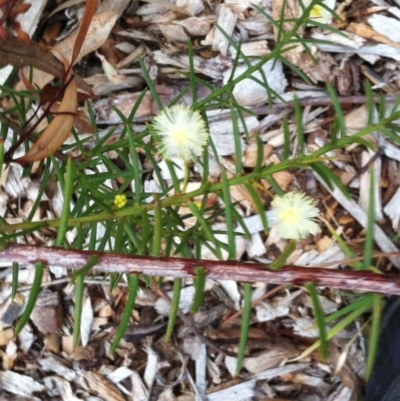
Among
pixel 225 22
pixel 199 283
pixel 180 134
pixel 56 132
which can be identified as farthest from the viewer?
pixel 225 22

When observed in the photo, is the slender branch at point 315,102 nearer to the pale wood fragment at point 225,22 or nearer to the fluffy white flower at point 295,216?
the pale wood fragment at point 225,22

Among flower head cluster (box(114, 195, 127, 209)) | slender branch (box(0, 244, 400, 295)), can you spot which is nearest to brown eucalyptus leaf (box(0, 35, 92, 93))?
flower head cluster (box(114, 195, 127, 209))

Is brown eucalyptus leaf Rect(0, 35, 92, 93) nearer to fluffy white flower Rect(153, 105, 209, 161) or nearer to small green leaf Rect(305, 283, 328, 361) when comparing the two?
fluffy white flower Rect(153, 105, 209, 161)

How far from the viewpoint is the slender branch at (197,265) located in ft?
1.78

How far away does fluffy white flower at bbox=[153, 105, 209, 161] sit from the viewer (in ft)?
2.13

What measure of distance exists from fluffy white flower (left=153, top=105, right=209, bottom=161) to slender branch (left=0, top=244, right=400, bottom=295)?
0.50 ft

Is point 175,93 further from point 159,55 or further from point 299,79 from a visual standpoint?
point 299,79

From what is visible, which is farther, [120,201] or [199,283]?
[120,201]

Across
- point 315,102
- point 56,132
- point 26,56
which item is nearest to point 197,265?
point 56,132

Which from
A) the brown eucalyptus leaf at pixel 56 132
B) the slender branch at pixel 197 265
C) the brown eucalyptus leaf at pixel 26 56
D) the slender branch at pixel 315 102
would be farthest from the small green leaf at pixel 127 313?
the slender branch at pixel 315 102

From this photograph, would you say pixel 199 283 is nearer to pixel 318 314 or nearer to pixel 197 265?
pixel 197 265

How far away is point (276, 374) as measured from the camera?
144 cm

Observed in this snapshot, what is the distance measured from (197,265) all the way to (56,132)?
0.40 metres

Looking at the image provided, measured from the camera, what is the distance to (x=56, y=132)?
0.84m
